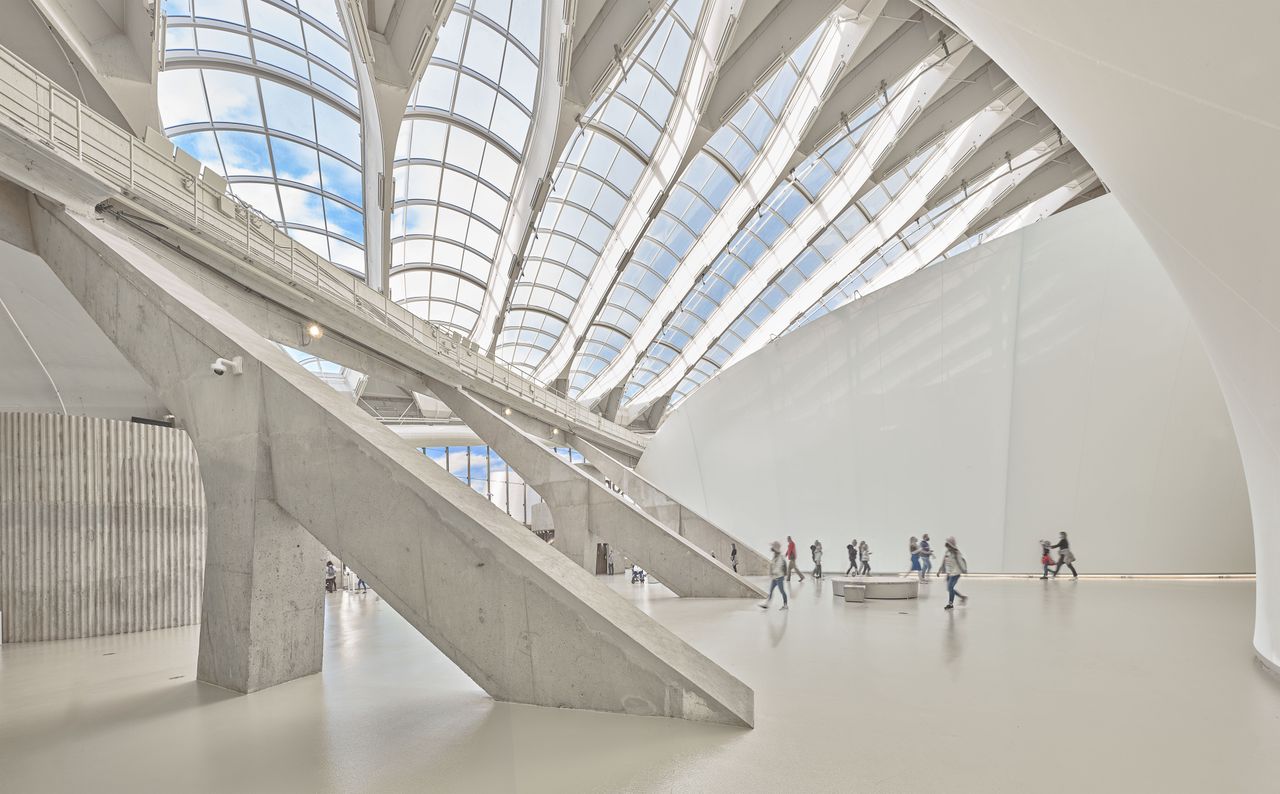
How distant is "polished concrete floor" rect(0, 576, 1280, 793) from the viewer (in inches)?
152

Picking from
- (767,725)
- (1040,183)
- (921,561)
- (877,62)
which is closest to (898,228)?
(1040,183)

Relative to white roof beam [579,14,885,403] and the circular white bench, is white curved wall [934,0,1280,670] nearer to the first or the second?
the circular white bench

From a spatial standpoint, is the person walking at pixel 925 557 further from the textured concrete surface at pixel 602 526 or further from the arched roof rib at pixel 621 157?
the arched roof rib at pixel 621 157

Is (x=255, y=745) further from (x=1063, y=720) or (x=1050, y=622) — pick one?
(x=1050, y=622)

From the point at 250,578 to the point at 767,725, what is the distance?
5.49m

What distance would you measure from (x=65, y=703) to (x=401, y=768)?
4.80 metres

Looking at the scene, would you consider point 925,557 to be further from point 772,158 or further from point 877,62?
point 877,62

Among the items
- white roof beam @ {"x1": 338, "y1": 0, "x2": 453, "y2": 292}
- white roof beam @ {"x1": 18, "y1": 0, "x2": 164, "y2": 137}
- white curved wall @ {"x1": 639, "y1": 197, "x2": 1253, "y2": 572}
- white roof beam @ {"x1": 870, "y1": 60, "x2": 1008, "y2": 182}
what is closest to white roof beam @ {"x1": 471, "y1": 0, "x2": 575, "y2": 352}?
white roof beam @ {"x1": 338, "y1": 0, "x2": 453, "y2": 292}

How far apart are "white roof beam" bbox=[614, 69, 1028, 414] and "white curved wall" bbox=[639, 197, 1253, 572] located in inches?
424

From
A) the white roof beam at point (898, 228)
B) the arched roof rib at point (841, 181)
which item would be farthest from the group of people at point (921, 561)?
the white roof beam at point (898, 228)

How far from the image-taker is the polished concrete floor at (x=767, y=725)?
152 inches

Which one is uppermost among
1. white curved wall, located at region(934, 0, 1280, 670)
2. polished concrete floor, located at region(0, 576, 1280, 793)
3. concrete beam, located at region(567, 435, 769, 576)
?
white curved wall, located at region(934, 0, 1280, 670)

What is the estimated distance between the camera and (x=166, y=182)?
1240cm

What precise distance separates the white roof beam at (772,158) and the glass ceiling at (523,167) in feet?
0.46
